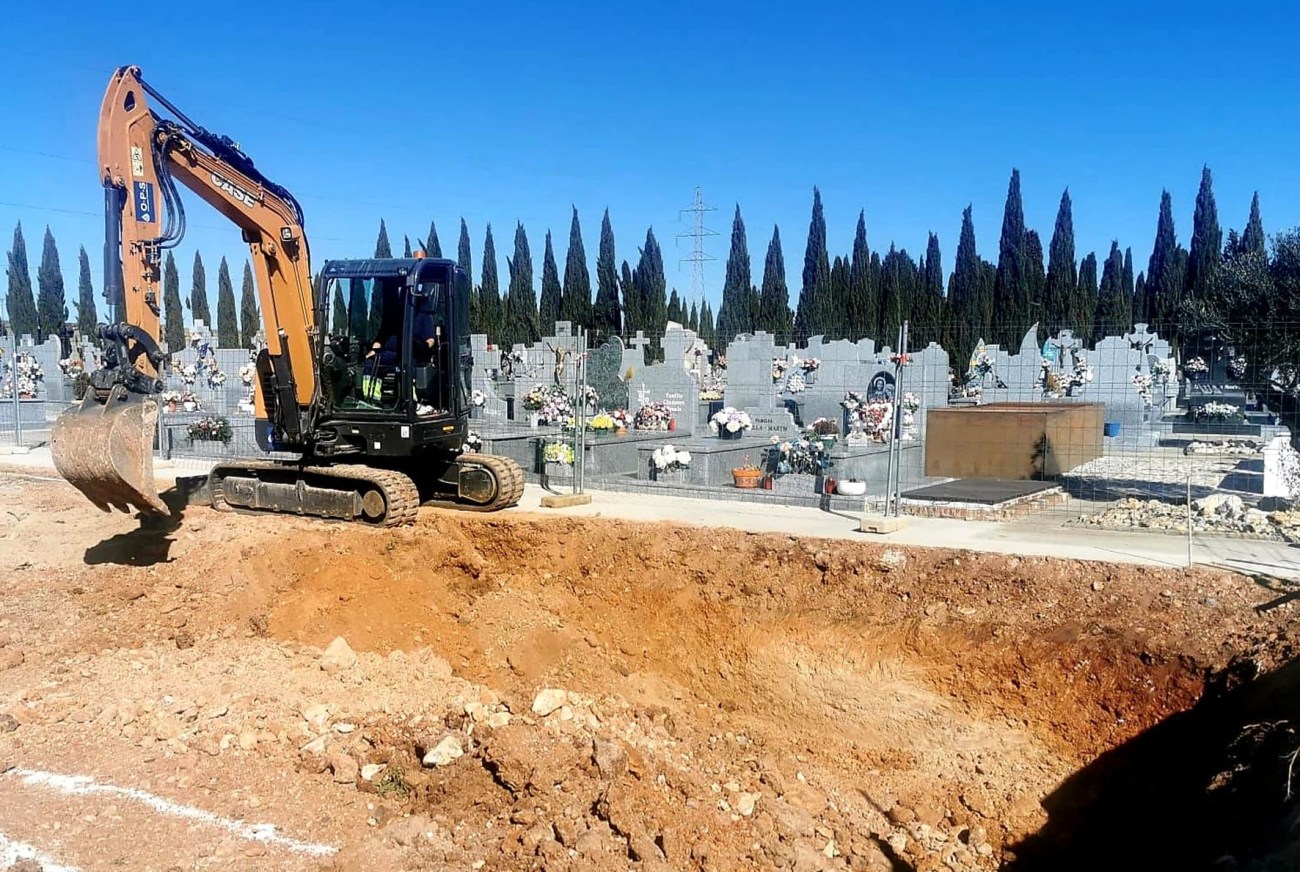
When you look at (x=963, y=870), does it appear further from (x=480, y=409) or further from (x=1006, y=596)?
(x=480, y=409)

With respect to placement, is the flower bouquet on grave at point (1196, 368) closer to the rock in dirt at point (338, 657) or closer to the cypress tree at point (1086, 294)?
the cypress tree at point (1086, 294)

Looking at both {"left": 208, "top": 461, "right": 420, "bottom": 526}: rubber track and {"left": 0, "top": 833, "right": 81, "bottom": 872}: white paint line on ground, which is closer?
{"left": 0, "top": 833, "right": 81, "bottom": 872}: white paint line on ground

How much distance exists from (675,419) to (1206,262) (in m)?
34.7

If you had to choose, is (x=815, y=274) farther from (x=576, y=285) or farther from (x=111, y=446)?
(x=111, y=446)

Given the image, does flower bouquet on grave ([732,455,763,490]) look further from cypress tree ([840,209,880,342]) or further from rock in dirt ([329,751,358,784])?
cypress tree ([840,209,880,342])

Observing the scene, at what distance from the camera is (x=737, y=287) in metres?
52.2

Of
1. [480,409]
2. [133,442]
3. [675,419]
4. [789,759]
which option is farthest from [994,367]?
[133,442]

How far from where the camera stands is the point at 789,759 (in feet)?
19.8

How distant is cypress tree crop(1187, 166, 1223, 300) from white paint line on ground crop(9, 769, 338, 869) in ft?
150

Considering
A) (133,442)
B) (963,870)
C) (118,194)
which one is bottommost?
(963,870)

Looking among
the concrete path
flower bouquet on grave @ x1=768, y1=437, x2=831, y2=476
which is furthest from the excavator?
flower bouquet on grave @ x1=768, y1=437, x2=831, y2=476

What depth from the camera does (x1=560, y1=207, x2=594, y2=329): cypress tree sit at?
161 feet

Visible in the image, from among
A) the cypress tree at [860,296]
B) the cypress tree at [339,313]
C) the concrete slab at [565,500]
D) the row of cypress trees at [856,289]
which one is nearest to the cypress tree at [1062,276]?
the row of cypress trees at [856,289]

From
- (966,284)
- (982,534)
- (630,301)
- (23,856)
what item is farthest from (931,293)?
(23,856)
